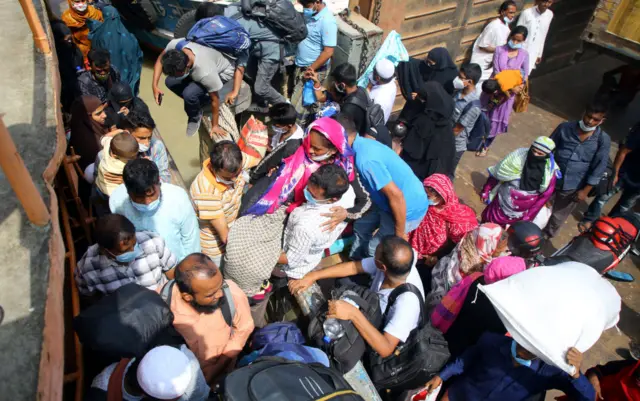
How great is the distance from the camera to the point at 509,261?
295cm

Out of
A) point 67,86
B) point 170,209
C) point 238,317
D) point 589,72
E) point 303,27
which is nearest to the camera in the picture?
point 238,317

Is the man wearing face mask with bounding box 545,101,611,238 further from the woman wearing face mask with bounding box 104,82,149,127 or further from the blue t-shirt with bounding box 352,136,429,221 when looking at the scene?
the woman wearing face mask with bounding box 104,82,149,127

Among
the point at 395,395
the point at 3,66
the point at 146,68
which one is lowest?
the point at 146,68

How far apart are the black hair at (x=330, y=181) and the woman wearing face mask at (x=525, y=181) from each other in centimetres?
212

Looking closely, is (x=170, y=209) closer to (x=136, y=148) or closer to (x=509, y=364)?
(x=136, y=148)

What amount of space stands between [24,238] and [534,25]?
727cm

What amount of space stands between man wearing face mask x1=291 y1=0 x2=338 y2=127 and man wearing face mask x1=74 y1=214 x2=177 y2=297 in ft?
8.76

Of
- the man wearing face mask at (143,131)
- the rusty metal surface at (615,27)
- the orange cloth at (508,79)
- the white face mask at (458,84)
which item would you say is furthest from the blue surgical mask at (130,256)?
the rusty metal surface at (615,27)

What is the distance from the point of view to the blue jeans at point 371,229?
134 inches

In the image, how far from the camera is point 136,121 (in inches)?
126

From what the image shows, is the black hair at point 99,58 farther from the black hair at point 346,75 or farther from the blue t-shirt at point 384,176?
the blue t-shirt at point 384,176

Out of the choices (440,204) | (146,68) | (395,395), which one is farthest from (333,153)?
(146,68)

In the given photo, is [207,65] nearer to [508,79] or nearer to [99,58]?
[99,58]

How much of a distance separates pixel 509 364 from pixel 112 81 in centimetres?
430
